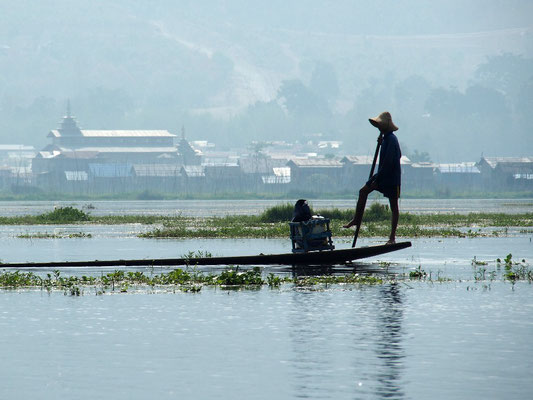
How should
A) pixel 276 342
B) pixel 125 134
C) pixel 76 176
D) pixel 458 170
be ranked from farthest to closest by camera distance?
1. pixel 125 134
2. pixel 458 170
3. pixel 76 176
4. pixel 276 342

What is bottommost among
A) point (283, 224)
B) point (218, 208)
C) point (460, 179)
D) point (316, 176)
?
point (283, 224)

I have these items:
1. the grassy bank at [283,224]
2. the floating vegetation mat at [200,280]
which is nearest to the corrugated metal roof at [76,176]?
the grassy bank at [283,224]

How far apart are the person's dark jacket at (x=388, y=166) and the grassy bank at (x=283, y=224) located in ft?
49.4

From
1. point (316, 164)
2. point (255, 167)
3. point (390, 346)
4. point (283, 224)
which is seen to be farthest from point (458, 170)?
point (390, 346)

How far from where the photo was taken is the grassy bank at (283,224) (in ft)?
120

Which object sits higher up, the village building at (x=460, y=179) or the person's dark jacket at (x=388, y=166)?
the village building at (x=460, y=179)

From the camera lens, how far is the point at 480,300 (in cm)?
1688

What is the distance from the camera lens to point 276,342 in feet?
43.6

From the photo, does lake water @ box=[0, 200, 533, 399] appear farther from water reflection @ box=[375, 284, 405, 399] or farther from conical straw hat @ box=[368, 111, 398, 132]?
conical straw hat @ box=[368, 111, 398, 132]

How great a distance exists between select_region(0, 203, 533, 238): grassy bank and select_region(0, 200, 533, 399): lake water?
1621cm

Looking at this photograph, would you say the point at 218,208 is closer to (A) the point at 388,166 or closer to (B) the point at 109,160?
(A) the point at 388,166

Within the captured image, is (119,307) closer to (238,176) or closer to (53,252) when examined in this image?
(53,252)

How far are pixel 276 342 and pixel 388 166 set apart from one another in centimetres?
666

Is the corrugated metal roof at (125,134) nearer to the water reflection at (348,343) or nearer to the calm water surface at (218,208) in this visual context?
the calm water surface at (218,208)
